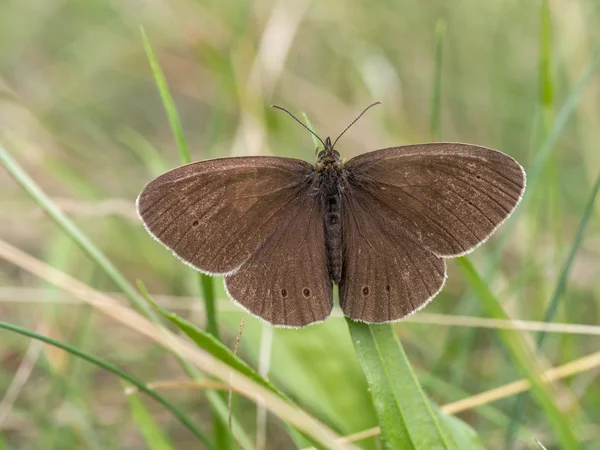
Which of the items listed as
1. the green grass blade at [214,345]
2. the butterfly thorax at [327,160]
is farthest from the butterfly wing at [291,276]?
the green grass blade at [214,345]

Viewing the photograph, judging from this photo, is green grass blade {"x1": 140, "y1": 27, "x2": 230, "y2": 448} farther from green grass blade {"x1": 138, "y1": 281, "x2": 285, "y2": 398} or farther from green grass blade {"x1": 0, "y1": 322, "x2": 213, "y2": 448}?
green grass blade {"x1": 138, "y1": 281, "x2": 285, "y2": 398}

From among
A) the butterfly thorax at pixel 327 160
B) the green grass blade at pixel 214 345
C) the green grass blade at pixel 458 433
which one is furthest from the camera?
the butterfly thorax at pixel 327 160

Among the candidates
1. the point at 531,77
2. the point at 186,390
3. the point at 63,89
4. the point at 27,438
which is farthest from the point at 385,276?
the point at 63,89

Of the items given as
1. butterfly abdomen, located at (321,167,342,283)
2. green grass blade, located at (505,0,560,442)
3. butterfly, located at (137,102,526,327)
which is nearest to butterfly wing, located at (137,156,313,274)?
butterfly, located at (137,102,526,327)

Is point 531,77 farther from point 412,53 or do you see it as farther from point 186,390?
point 186,390

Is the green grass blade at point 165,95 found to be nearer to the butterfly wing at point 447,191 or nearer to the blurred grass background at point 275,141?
the butterfly wing at point 447,191

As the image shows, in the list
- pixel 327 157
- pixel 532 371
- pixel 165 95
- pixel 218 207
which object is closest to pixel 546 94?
pixel 327 157
